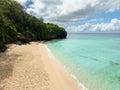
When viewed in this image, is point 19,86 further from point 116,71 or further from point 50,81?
point 116,71

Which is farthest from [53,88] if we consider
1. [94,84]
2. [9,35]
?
[9,35]

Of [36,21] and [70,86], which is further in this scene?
[36,21]

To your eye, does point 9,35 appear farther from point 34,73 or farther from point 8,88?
point 8,88

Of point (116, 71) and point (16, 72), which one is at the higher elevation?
point (16, 72)

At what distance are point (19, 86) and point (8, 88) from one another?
28.7 inches

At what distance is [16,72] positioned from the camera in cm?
1363

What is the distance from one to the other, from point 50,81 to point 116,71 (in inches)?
320

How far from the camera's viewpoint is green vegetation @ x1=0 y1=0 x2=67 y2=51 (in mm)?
38781

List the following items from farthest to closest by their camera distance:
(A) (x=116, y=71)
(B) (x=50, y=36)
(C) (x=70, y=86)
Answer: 1. (B) (x=50, y=36)
2. (A) (x=116, y=71)
3. (C) (x=70, y=86)

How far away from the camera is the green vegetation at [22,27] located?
38781mm

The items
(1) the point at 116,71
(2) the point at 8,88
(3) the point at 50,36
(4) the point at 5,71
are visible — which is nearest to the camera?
(2) the point at 8,88

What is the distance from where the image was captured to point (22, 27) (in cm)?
5212

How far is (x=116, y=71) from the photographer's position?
1692 cm

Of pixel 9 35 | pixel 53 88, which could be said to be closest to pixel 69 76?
pixel 53 88
